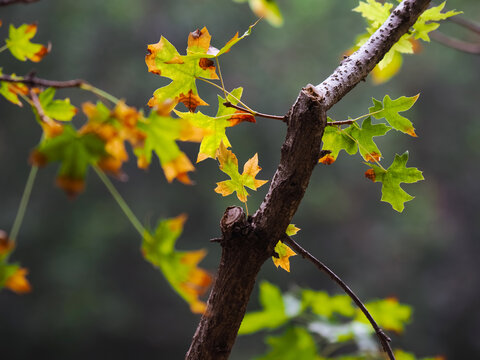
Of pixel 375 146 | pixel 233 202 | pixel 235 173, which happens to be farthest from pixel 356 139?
pixel 233 202

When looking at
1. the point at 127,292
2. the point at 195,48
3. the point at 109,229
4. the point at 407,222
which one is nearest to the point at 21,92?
the point at 195,48

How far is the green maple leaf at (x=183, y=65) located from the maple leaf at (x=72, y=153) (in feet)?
0.55

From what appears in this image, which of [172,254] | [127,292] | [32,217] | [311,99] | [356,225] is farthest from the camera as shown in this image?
[356,225]

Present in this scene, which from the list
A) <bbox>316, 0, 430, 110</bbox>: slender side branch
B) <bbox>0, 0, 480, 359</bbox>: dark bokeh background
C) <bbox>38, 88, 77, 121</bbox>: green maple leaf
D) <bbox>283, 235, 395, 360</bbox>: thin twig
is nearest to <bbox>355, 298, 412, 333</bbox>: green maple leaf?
<bbox>283, 235, 395, 360</bbox>: thin twig

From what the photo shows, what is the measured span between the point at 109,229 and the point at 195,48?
4320mm

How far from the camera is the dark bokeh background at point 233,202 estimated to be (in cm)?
450

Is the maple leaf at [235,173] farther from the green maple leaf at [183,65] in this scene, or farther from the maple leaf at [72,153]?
the maple leaf at [72,153]

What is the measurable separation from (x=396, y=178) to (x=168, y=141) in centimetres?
27

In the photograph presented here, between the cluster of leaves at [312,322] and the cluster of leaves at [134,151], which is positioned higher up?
the cluster of leaves at [312,322]

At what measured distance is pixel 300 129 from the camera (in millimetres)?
417

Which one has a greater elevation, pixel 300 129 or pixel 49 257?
pixel 49 257

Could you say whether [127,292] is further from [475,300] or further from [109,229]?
[475,300]

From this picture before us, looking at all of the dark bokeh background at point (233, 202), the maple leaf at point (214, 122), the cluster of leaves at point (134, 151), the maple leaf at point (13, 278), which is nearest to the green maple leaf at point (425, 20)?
the maple leaf at point (214, 122)

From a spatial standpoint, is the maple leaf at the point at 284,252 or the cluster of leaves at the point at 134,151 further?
the maple leaf at the point at 284,252
